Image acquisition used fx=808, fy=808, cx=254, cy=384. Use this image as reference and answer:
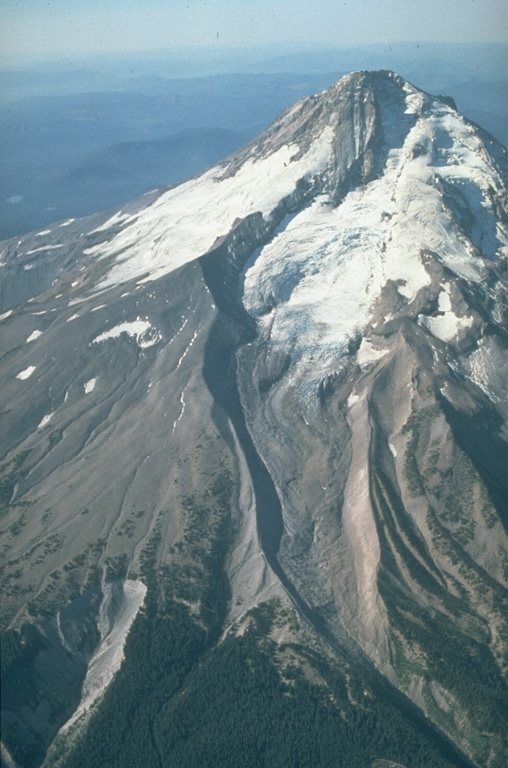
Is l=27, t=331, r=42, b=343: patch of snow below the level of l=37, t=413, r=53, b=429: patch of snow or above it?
above

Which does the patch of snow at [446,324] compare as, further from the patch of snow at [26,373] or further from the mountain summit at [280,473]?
the patch of snow at [26,373]

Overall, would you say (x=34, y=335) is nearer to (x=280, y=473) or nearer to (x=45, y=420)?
(x=45, y=420)

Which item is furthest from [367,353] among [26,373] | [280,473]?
[26,373]

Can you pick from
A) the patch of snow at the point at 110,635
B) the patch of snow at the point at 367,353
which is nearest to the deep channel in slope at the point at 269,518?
A: the patch of snow at the point at 110,635

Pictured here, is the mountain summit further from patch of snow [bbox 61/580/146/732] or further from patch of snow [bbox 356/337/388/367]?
patch of snow [bbox 356/337/388/367]

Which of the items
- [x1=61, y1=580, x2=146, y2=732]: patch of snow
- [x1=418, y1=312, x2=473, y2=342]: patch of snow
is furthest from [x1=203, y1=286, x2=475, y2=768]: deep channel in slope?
[x1=418, y1=312, x2=473, y2=342]: patch of snow

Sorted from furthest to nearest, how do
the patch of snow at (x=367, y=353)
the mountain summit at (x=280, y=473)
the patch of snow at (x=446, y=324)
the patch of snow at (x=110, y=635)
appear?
1. the patch of snow at (x=446, y=324)
2. the patch of snow at (x=367, y=353)
3. the patch of snow at (x=110, y=635)
4. the mountain summit at (x=280, y=473)
